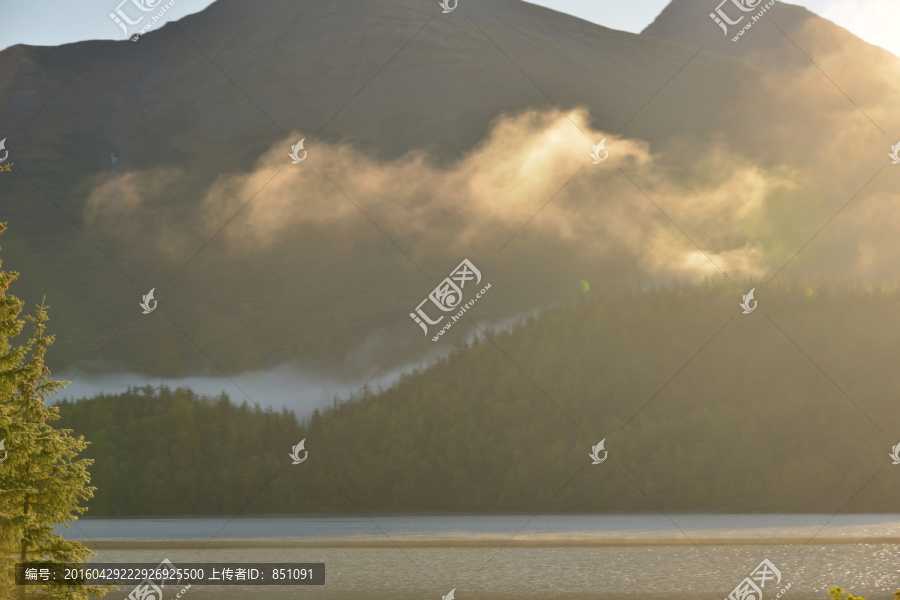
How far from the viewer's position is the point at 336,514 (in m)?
148

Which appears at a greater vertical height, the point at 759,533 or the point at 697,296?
the point at 697,296

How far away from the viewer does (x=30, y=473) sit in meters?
23.2

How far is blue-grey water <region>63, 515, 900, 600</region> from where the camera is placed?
44.2 meters

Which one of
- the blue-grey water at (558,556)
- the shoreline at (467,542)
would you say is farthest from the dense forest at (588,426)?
the shoreline at (467,542)

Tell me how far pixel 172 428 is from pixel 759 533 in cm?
12044

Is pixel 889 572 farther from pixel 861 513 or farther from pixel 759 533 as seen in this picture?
pixel 861 513

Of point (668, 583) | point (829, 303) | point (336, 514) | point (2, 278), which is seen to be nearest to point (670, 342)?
point (829, 303)
